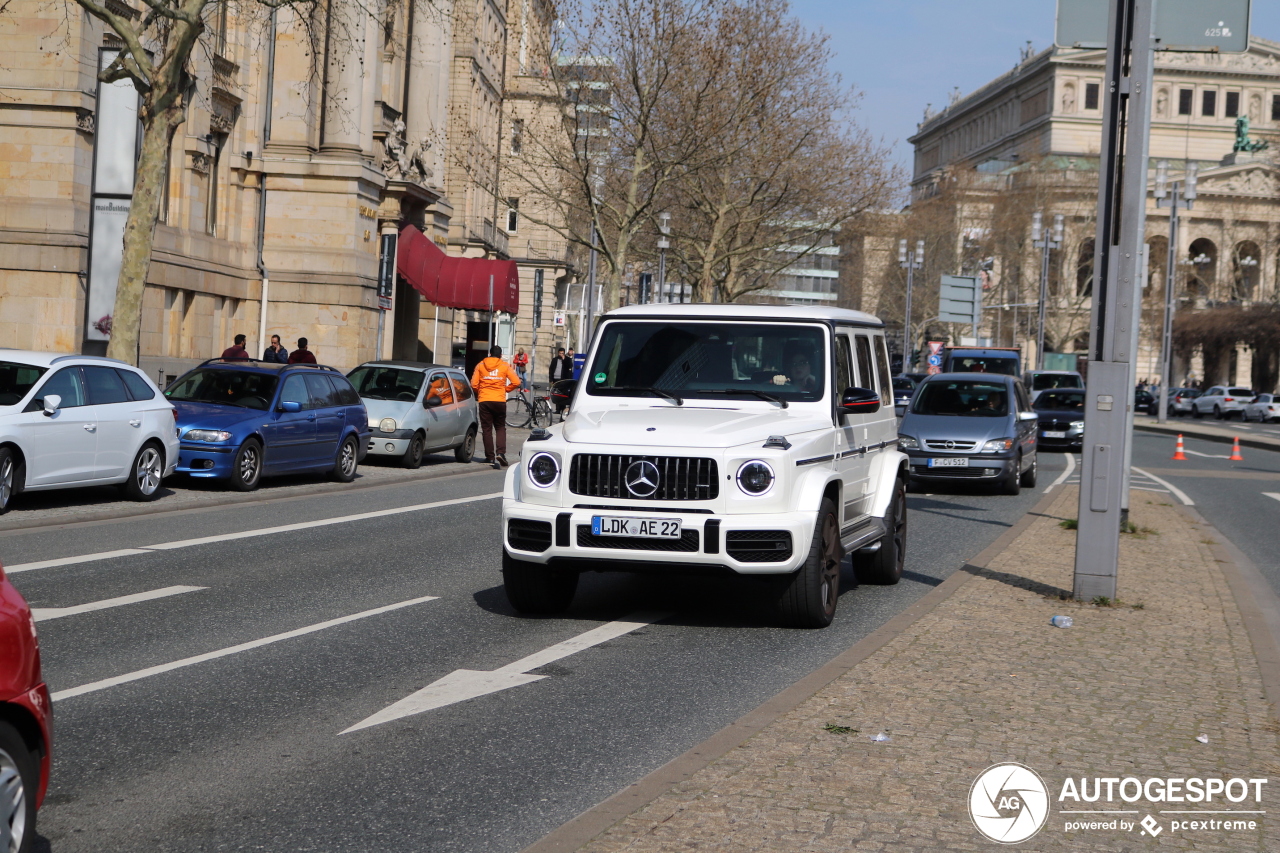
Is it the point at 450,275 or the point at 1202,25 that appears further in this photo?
the point at 450,275

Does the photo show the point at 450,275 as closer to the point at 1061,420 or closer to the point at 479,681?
the point at 1061,420

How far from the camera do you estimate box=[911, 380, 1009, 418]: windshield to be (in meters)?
23.8

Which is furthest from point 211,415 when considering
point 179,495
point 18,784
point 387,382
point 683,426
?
point 18,784

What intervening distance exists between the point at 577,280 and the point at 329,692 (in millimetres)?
88176

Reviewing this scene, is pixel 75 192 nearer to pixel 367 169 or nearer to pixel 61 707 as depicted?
pixel 367 169

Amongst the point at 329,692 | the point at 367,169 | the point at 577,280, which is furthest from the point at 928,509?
the point at 577,280

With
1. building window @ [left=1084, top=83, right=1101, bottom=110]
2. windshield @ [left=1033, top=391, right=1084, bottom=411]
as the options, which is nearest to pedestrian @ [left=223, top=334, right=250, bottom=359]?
windshield @ [left=1033, top=391, right=1084, bottom=411]

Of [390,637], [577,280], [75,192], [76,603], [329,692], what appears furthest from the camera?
[577,280]

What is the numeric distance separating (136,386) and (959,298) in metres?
34.6

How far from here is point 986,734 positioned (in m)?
6.55

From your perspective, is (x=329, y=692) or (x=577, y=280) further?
(x=577, y=280)

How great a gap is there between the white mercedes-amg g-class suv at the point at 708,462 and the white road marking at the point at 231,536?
13.0 feet

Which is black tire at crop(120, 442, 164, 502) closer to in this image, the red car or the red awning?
A: the red car

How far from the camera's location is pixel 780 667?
821 centimetres
